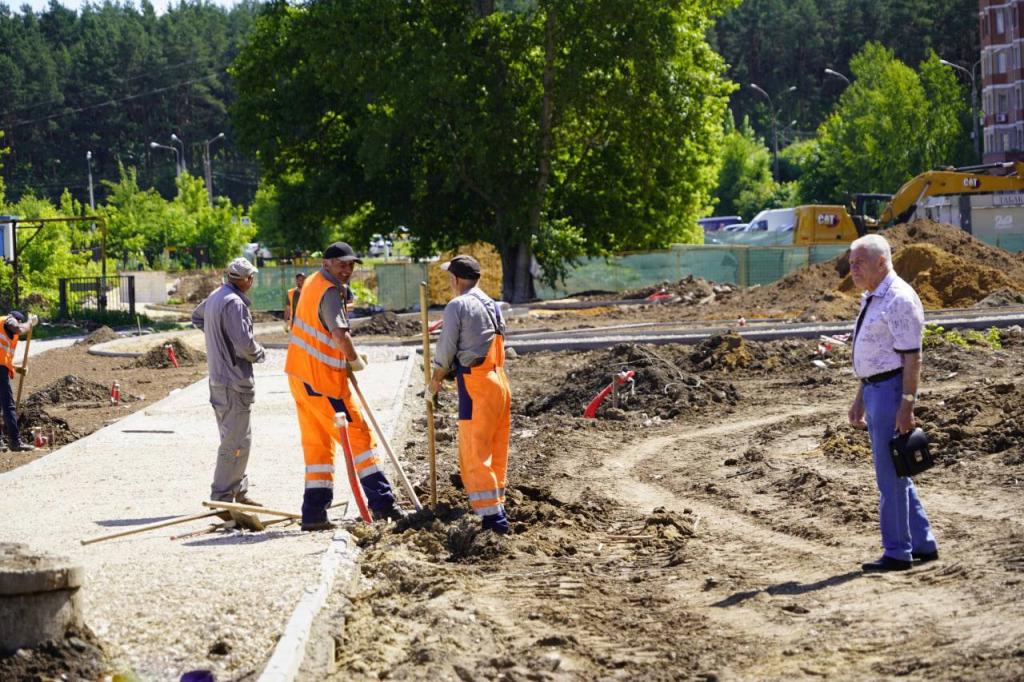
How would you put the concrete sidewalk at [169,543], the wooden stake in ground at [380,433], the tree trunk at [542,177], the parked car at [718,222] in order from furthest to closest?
1. the parked car at [718,222]
2. the tree trunk at [542,177]
3. the wooden stake in ground at [380,433]
4. the concrete sidewalk at [169,543]

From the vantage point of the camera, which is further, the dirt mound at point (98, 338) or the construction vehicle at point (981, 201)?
the construction vehicle at point (981, 201)

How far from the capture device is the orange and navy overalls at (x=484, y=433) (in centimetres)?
913

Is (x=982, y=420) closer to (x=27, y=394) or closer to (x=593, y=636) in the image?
(x=593, y=636)

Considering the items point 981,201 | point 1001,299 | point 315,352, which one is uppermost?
point 981,201

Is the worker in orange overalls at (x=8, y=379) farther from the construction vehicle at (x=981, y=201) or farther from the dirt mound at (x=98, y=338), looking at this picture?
the construction vehicle at (x=981, y=201)

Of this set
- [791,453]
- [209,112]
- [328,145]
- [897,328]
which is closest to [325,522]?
[897,328]

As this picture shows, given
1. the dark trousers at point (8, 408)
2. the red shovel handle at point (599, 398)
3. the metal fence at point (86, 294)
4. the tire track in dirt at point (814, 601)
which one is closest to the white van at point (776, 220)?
the metal fence at point (86, 294)

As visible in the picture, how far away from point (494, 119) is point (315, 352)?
3221 centimetres

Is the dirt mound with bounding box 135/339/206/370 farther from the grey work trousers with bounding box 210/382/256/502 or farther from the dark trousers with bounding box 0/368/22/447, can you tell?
the grey work trousers with bounding box 210/382/256/502

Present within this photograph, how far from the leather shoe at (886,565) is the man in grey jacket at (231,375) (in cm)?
470

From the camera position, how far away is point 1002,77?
85.2 meters

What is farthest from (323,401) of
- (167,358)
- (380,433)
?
(167,358)

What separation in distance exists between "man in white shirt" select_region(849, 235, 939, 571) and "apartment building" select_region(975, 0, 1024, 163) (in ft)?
262

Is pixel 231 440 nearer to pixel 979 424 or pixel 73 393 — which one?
pixel 979 424
